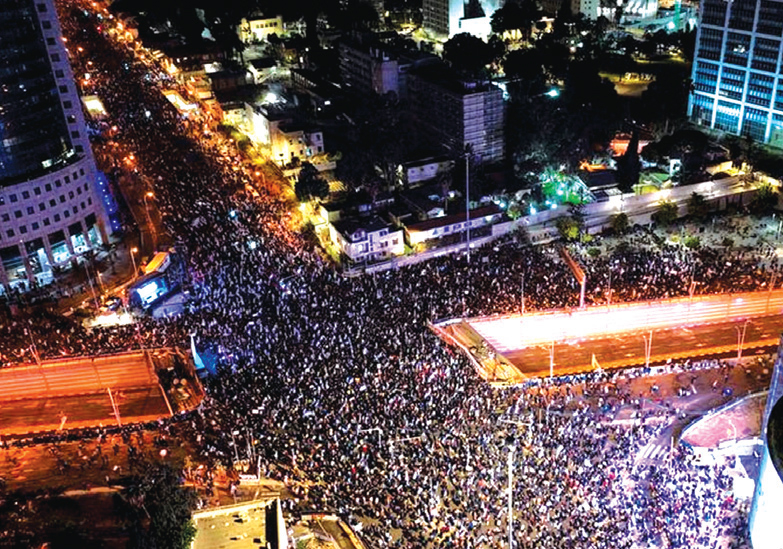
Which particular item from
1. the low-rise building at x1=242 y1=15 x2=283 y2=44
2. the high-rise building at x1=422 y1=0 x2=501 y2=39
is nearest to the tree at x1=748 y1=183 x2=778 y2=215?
the high-rise building at x1=422 y1=0 x2=501 y2=39

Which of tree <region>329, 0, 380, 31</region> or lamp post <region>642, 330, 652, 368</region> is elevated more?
tree <region>329, 0, 380, 31</region>

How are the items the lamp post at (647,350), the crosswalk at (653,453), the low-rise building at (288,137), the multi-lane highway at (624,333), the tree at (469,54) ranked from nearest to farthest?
the crosswalk at (653,453)
the lamp post at (647,350)
the multi-lane highway at (624,333)
the low-rise building at (288,137)
the tree at (469,54)

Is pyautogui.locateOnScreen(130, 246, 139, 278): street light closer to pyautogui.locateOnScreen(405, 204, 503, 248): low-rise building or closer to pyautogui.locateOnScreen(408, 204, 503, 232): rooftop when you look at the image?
pyautogui.locateOnScreen(405, 204, 503, 248): low-rise building

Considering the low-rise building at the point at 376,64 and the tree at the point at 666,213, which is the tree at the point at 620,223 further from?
the low-rise building at the point at 376,64

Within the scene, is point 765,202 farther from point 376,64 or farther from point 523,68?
point 376,64

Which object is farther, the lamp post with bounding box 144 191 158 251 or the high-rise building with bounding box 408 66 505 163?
the high-rise building with bounding box 408 66 505 163

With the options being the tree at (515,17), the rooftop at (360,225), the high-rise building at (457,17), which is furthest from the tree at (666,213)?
the high-rise building at (457,17)
